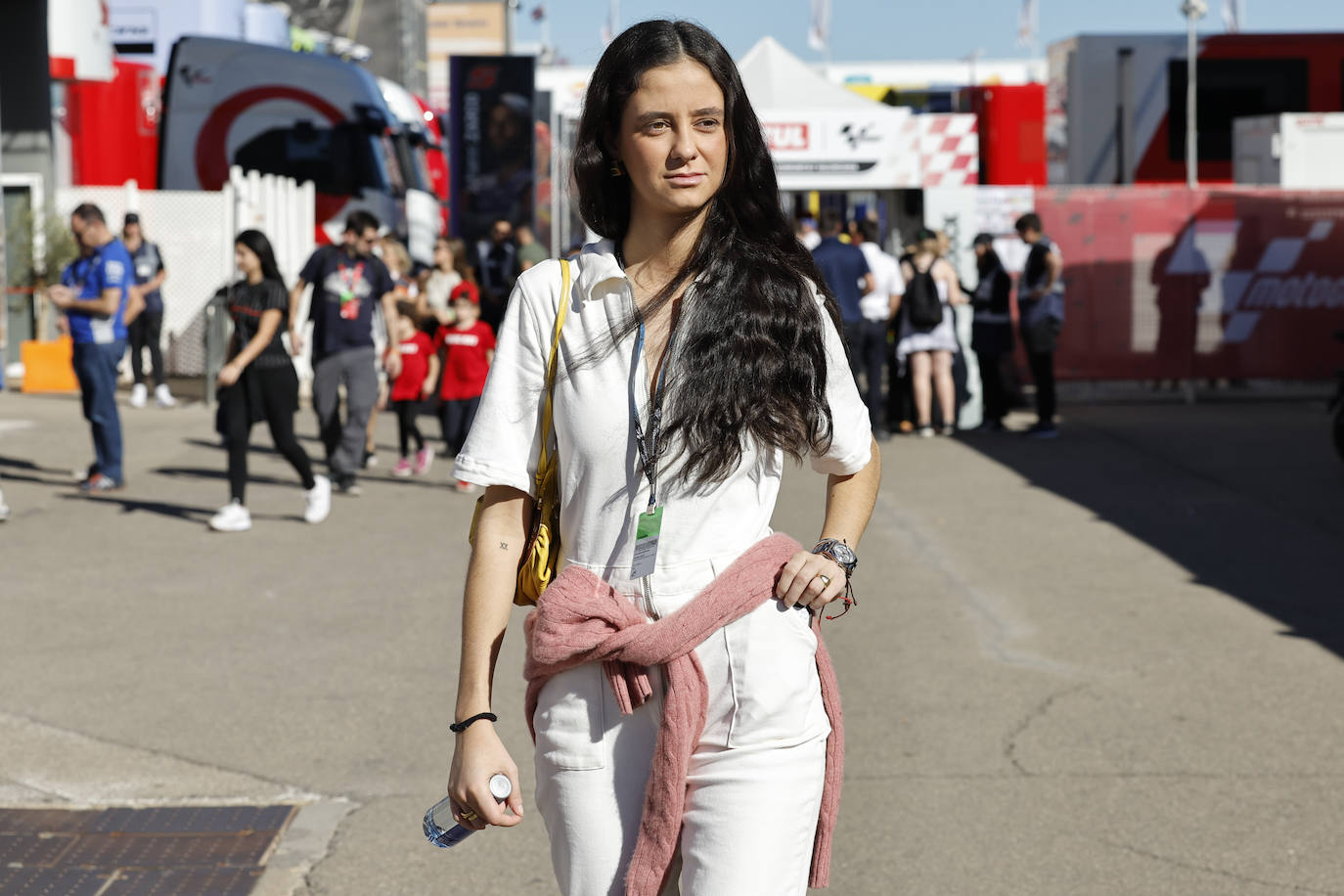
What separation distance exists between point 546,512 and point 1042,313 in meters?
12.8

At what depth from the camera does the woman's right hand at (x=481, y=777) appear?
245cm

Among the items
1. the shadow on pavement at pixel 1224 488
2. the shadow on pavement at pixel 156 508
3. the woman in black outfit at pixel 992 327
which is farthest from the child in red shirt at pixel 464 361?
the woman in black outfit at pixel 992 327

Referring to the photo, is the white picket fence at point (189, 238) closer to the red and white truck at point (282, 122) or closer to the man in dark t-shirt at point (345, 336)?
the red and white truck at point (282, 122)

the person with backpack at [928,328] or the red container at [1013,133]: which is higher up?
the red container at [1013,133]

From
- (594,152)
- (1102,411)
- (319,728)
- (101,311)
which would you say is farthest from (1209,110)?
(594,152)

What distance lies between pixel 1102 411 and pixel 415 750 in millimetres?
12276

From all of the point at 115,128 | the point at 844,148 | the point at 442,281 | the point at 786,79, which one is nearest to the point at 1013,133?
the point at 786,79

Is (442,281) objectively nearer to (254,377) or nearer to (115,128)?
(254,377)

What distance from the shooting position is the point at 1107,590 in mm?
8367

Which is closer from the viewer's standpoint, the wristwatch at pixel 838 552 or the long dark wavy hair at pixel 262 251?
the wristwatch at pixel 838 552

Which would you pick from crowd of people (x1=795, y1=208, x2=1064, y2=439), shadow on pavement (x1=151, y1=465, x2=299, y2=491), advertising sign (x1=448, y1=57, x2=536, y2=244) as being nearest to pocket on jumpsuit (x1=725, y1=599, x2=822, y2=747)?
shadow on pavement (x1=151, y1=465, x2=299, y2=491)

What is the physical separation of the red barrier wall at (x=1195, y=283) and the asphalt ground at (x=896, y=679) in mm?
5410

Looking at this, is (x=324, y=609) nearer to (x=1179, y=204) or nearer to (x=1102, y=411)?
(x=1102, y=411)

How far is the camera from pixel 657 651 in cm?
242
